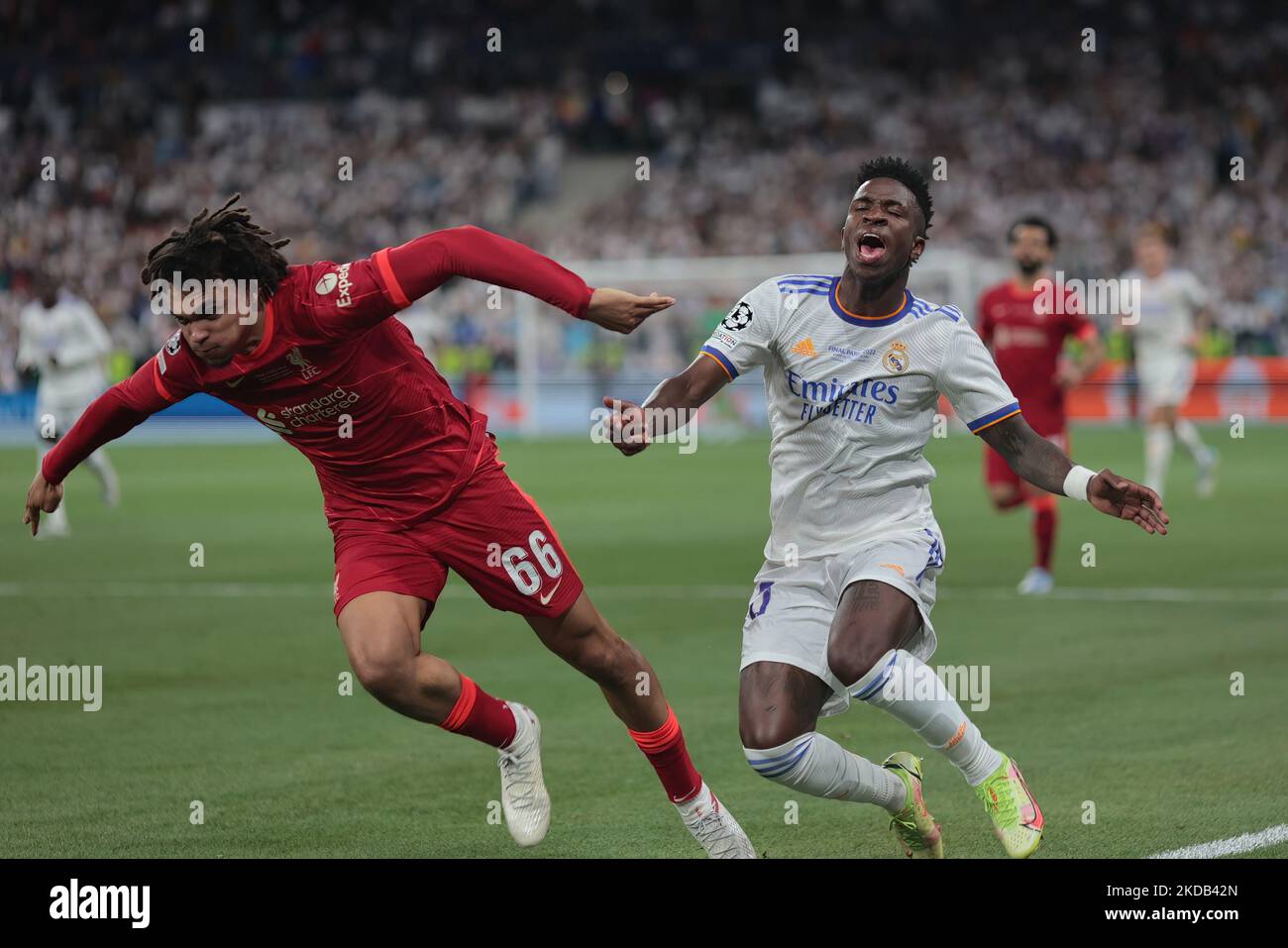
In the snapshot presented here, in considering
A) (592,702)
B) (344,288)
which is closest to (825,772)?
(344,288)

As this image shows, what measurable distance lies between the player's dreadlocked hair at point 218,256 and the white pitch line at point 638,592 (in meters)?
6.72

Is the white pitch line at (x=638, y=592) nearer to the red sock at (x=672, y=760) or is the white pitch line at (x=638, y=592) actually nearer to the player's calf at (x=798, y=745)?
the red sock at (x=672, y=760)

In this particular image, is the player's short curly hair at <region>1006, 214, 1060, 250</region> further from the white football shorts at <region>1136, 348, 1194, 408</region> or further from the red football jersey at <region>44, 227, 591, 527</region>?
the red football jersey at <region>44, 227, 591, 527</region>

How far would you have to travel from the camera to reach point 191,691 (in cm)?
895

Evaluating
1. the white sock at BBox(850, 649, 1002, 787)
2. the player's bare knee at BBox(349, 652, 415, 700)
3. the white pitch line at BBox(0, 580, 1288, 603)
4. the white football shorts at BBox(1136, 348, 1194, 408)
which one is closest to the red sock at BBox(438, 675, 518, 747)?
the player's bare knee at BBox(349, 652, 415, 700)

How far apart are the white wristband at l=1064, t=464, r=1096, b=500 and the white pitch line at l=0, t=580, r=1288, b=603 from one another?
6216mm

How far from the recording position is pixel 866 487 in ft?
19.1

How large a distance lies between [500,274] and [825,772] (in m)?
1.81

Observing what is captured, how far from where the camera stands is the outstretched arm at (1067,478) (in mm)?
5348

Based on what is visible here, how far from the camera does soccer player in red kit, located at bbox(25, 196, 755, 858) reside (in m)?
5.45
